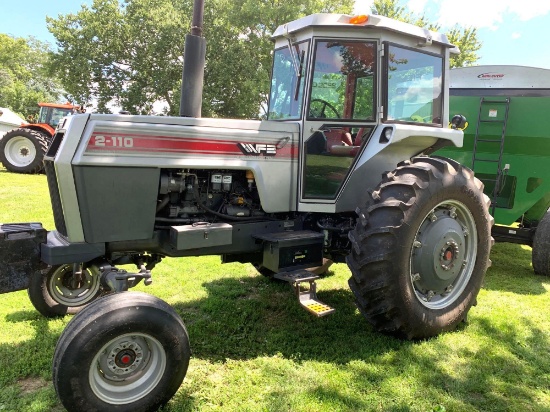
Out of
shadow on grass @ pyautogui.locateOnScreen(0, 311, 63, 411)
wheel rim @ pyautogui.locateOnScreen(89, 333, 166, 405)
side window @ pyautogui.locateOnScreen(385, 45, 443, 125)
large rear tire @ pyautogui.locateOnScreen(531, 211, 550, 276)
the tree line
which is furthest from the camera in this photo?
the tree line

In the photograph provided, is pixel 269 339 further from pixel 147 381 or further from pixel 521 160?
pixel 521 160

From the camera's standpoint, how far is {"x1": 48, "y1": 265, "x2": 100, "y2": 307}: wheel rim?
3.72 m

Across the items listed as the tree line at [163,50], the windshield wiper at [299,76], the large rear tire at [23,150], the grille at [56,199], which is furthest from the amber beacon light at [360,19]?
the tree line at [163,50]

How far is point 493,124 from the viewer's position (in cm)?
609

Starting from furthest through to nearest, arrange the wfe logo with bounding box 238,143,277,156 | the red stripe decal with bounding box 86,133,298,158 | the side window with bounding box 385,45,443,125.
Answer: the side window with bounding box 385,45,443,125 → the wfe logo with bounding box 238,143,277,156 → the red stripe decal with bounding box 86,133,298,158

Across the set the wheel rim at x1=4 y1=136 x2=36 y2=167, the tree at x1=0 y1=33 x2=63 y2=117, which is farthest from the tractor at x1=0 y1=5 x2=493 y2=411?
the tree at x1=0 y1=33 x2=63 y2=117

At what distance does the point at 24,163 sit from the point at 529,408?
13.9 meters

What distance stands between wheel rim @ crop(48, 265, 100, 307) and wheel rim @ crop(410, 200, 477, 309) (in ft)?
8.88

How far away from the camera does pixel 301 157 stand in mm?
3645

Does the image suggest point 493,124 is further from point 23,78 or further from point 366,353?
point 23,78

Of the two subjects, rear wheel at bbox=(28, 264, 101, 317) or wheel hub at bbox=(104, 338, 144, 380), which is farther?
rear wheel at bbox=(28, 264, 101, 317)

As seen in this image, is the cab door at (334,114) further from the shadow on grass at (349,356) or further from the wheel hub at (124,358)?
the wheel hub at (124,358)

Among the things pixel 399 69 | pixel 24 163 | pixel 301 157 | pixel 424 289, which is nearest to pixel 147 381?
pixel 301 157

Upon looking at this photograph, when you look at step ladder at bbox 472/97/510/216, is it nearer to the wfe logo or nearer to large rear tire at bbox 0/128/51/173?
the wfe logo
